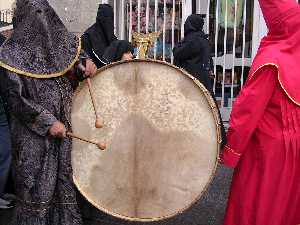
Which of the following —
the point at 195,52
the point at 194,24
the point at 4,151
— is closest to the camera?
the point at 4,151

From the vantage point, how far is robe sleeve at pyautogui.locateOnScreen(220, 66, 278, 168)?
3104 mm

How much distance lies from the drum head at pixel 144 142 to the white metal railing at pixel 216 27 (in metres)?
4.07

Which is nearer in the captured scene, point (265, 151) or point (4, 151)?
point (265, 151)

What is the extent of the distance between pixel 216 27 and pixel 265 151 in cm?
450

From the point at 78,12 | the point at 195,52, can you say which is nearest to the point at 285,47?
the point at 195,52

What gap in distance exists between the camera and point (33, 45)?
3160 millimetres

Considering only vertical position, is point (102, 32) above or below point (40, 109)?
above

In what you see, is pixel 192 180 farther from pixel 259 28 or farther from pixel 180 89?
pixel 259 28

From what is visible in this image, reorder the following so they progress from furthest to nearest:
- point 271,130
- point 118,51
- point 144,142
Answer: point 118,51 < point 144,142 < point 271,130

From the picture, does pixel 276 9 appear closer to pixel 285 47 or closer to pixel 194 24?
→ pixel 285 47

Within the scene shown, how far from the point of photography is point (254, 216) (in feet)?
10.8

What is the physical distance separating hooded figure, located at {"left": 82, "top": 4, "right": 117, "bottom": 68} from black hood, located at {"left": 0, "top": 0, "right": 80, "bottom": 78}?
202 centimetres

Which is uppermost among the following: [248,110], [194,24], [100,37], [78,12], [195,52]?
[78,12]

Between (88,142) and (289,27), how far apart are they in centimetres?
133
